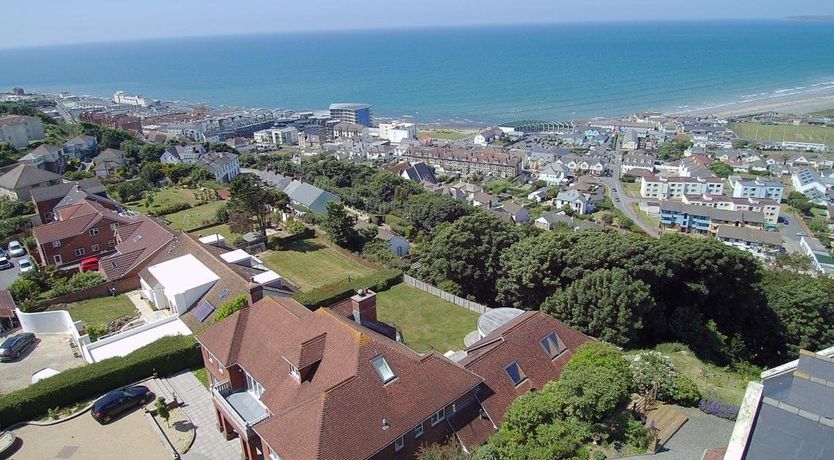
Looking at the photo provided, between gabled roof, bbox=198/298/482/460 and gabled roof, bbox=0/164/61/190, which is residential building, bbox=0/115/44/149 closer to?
gabled roof, bbox=0/164/61/190

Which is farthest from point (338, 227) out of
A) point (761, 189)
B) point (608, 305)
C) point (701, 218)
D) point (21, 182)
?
point (761, 189)

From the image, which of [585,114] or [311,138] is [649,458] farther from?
[585,114]

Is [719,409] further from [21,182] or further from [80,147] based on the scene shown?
[80,147]

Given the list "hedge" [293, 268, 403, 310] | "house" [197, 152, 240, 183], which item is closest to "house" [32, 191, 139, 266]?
"hedge" [293, 268, 403, 310]

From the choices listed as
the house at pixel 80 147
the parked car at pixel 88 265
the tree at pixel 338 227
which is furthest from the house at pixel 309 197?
the house at pixel 80 147

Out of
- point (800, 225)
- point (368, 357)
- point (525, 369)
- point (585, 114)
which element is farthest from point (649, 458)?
point (585, 114)

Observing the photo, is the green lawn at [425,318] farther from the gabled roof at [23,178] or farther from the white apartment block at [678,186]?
the white apartment block at [678,186]
